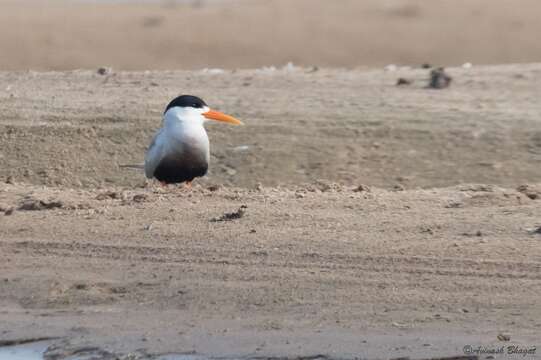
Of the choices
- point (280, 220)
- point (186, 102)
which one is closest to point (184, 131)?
point (186, 102)

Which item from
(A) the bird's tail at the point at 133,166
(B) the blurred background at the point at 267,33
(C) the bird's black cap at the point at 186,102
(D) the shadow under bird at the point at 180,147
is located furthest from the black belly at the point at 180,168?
(B) the blurred background at the point at 267,33

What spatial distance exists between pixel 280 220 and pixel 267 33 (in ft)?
45.1

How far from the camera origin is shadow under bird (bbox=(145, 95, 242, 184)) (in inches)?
402

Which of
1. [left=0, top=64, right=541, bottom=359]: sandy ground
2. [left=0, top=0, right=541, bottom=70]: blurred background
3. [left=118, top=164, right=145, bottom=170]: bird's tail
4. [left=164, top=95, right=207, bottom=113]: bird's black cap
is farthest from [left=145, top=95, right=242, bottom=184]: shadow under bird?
[left=0, top=0, right=541, bottom=70]: blurred background

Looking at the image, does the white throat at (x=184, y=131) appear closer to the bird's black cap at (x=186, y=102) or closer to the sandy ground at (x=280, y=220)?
the bird's black cap at (x=186, y=102)

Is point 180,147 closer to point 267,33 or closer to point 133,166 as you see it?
point 133,166

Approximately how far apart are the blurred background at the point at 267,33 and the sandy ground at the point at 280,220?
21.2 feet

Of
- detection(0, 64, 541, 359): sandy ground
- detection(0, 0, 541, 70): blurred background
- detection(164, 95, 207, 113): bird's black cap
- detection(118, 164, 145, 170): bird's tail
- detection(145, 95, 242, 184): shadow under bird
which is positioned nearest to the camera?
detection(0, 64, 541, 359): sandy ground

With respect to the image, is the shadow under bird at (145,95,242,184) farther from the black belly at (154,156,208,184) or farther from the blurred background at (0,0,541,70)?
the blurred background at (0,0,541,70)

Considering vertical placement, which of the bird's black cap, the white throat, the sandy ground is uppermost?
the bird's black cap

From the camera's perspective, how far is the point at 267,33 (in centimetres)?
2234

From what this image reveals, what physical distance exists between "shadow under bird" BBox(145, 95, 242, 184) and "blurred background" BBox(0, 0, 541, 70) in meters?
9.26

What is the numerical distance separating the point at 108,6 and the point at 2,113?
12.8m

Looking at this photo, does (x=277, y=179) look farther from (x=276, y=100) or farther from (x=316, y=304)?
(x=316, y=304)
